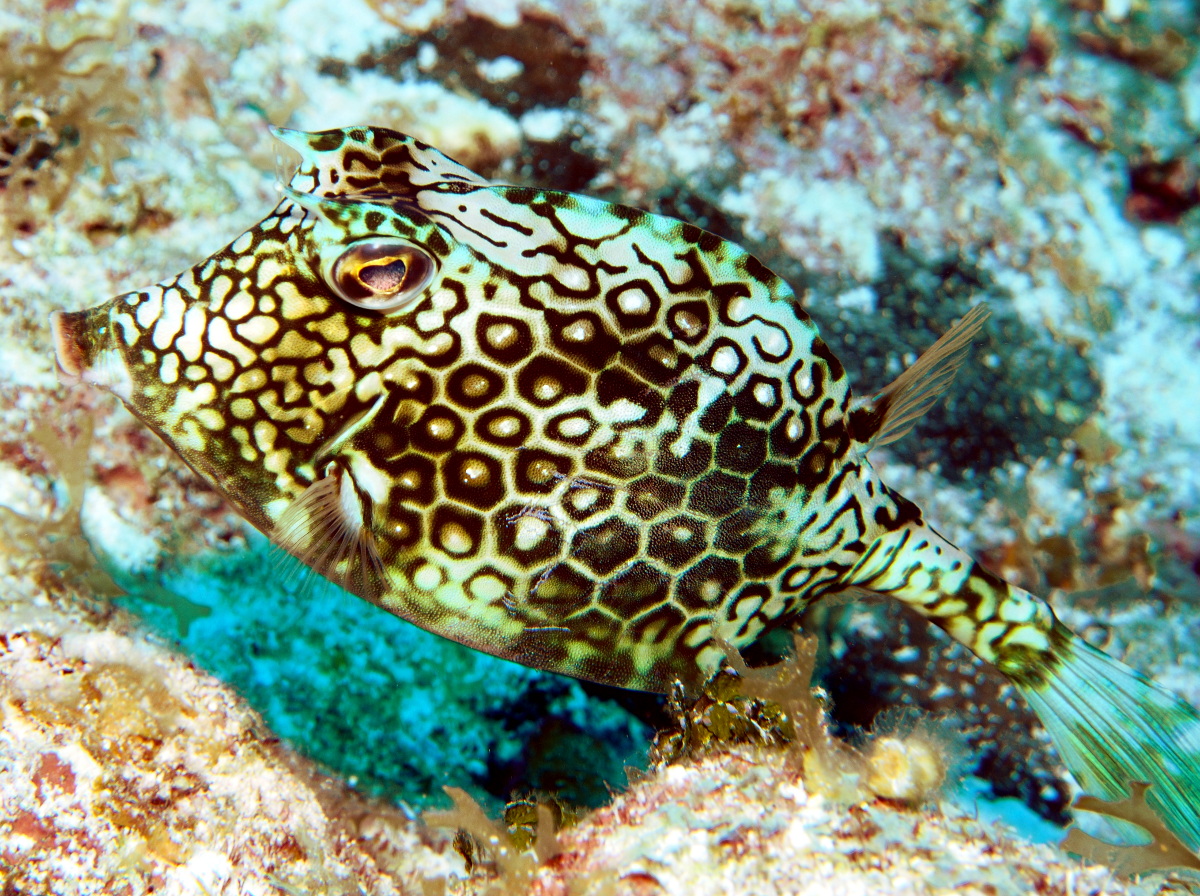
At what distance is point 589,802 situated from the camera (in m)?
2.73

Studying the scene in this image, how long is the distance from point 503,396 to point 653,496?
1.49 feet

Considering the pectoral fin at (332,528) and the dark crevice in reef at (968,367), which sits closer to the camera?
the pectoral fin at (332,528)

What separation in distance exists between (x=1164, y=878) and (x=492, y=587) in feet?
6.16

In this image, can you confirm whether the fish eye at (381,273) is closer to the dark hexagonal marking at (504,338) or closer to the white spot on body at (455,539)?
the dark hexagonal marking at (504,338)

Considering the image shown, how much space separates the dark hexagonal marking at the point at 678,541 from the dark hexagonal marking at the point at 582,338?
443 mm

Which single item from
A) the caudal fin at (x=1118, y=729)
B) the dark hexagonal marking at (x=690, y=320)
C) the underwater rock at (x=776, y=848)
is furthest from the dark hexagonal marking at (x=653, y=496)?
the caudal fin at (x=1118, y=729)

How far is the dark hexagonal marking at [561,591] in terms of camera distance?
1.78m

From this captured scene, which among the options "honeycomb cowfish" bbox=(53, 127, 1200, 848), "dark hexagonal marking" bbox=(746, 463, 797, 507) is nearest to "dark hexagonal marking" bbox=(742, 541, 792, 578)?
"honeycomb cowfish" bbox=(53, 127, 1200, 848)

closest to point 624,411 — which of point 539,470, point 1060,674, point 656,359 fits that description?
point 656,359

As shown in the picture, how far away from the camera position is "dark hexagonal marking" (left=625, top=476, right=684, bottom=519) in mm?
1764

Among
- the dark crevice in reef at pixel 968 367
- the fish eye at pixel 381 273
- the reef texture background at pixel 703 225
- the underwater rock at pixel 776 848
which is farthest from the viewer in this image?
the dark crevice in reef at pixel 968 367

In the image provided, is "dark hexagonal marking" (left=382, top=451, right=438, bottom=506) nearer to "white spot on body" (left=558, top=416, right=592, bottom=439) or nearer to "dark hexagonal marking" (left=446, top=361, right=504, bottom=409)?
"dark hexagonal marking" (left=446, top=361, right=504, bottom=409)

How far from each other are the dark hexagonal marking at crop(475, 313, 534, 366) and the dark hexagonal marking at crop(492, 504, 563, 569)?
0.37m

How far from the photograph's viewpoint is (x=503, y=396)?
68.0 inches
